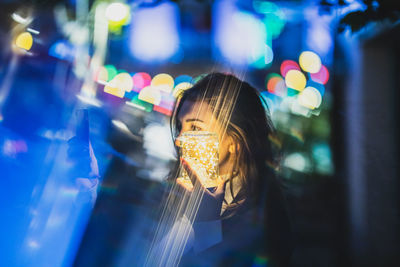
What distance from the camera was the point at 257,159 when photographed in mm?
2002

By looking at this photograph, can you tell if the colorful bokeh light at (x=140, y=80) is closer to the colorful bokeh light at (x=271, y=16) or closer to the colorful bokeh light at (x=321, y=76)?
the colorful bokeh light at (x=271, y=16)

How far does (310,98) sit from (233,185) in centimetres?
140

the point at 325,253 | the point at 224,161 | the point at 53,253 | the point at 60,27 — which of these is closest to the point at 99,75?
the point at 60,27

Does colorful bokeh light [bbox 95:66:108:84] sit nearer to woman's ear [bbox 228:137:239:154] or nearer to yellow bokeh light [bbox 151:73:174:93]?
yellow bokeh light [bbox 151:73:174:93]

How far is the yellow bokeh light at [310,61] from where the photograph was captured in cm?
255

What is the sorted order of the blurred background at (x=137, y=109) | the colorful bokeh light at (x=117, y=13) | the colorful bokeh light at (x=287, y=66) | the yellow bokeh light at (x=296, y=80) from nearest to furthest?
the blurred background at (x=137, y=109)
the colorful bokeh light at (x=117, y=13)
the colorful bokeh light at (x=287, y=66)
the yellow bokeh light at (x=296, y=80)

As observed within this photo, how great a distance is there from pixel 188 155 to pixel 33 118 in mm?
1118

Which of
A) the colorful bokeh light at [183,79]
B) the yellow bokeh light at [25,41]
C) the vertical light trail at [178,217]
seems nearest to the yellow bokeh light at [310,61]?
the vertical light trail at [178,217]

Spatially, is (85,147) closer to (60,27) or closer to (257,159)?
(60,27)

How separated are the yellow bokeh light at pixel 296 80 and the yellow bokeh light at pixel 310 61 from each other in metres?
0.10

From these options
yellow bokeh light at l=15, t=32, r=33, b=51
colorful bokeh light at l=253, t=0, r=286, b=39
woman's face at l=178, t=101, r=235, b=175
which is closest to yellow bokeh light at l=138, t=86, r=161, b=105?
woman's face at l=178, t=101, r=235, b=175

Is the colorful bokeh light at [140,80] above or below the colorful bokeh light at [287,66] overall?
below

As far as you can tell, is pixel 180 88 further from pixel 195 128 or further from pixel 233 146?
pixel 233 146

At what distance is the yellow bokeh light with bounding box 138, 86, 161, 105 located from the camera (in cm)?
201
